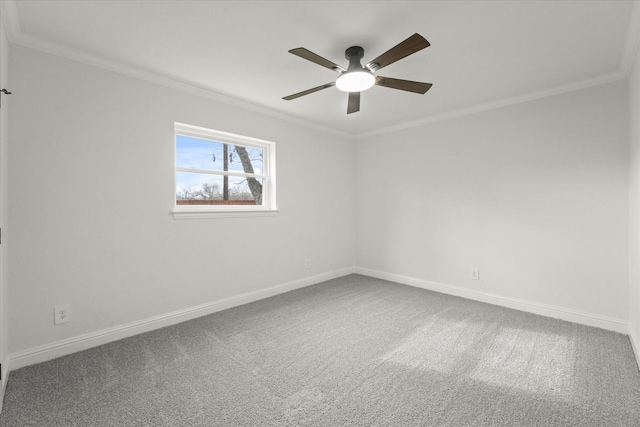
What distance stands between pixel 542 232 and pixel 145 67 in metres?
4.13

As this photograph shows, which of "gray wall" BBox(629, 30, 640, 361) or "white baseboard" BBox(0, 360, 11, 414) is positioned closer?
"white baseboard" BBox(0, 360, 11, 414)

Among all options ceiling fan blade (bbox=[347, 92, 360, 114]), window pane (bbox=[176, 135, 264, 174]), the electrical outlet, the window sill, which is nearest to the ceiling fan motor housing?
ceiling fan blade (bbox=[347, 92, 360, 114])

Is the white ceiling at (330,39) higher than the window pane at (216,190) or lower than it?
higher

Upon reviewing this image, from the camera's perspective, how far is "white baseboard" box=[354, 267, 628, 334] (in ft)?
8.84

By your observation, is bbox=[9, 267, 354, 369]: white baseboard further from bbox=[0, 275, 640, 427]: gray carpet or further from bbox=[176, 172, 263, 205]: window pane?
bbox=[176, 172, 263, 205]: window pane

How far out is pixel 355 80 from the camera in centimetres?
218

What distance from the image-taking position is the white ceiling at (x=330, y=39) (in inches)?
70.6

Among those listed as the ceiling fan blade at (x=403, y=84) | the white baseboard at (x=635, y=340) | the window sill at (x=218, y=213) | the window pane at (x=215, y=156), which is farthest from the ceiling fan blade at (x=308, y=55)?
the white baseboard at (x=635, y=340)

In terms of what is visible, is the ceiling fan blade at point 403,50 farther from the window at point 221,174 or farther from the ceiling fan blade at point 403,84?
the window at point 221,174

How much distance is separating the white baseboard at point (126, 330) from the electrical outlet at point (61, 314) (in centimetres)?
15

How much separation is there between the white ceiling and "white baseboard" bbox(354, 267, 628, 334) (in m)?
2.20

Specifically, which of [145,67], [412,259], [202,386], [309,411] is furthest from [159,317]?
[412,259]

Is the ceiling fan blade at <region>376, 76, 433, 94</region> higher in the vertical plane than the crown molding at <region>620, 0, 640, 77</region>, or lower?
lower

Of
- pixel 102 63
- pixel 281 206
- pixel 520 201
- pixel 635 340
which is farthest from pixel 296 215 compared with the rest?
pixel 635 340
